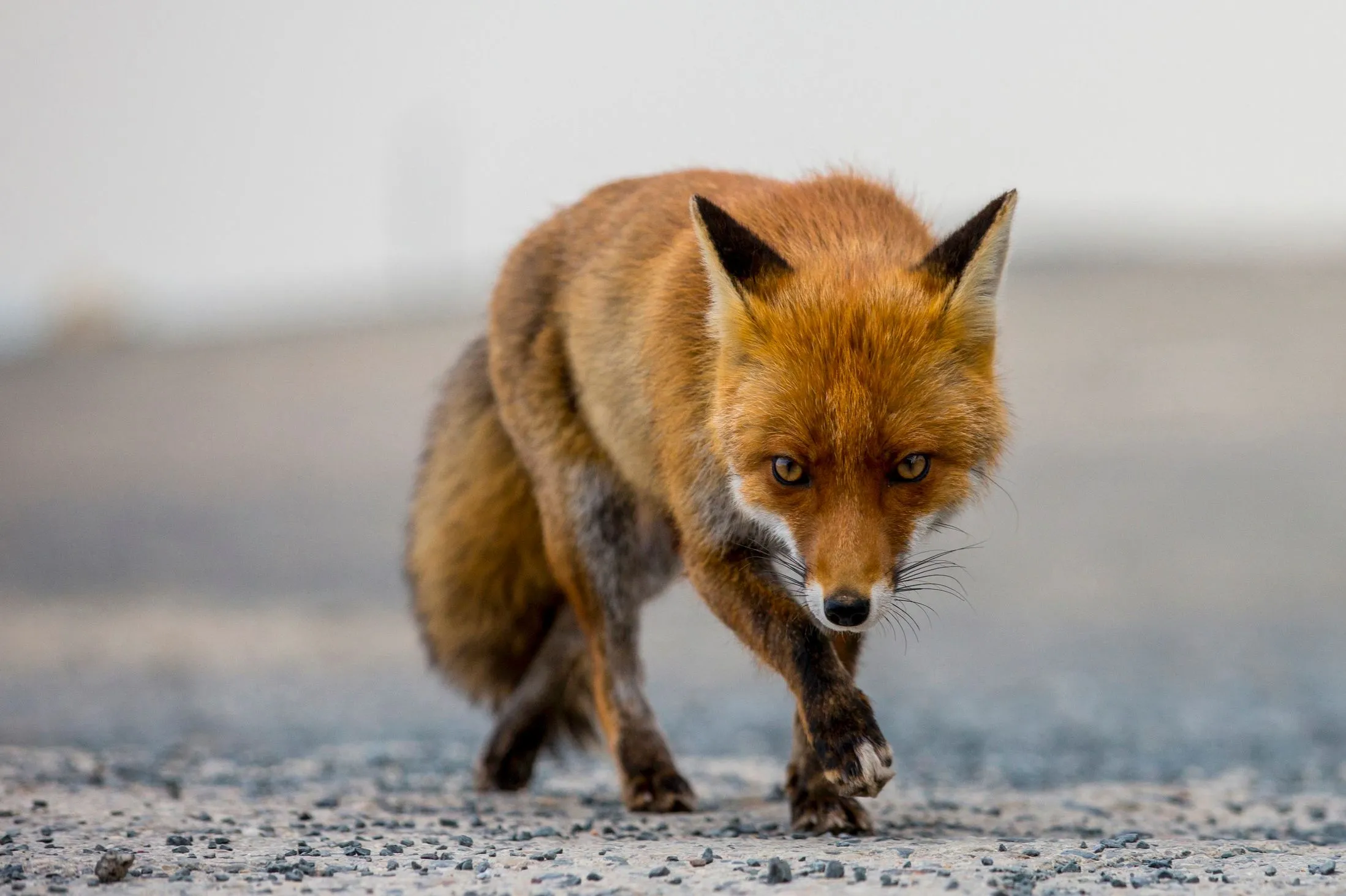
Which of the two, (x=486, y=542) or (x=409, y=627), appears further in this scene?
(x=409, y=627)

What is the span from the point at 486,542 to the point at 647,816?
1.71 m

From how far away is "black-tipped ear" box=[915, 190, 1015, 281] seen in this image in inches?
212

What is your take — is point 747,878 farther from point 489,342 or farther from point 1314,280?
point 1314,280

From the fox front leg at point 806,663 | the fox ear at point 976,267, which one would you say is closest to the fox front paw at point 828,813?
the fox front leg at point 806,663

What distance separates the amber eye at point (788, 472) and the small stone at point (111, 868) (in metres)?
2.42

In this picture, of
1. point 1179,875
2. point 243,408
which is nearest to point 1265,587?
point 1179,875

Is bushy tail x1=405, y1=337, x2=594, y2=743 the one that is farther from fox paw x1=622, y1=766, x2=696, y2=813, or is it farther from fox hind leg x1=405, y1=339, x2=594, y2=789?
fox paw x1=622, y1=766, x2=696, y2=813

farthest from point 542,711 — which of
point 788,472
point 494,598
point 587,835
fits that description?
point 788,472

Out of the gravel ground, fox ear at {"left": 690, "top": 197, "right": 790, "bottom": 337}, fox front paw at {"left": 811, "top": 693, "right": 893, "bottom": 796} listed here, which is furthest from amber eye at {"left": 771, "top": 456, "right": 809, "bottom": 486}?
the gravel ground

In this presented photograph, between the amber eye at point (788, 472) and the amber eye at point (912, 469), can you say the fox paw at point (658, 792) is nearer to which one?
the amber eye at point (788, 472)

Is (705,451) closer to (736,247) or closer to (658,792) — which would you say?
(736,247)

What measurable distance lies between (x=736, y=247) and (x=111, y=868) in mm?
2900

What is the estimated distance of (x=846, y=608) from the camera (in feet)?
15.8

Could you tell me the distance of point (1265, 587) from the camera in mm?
18266
